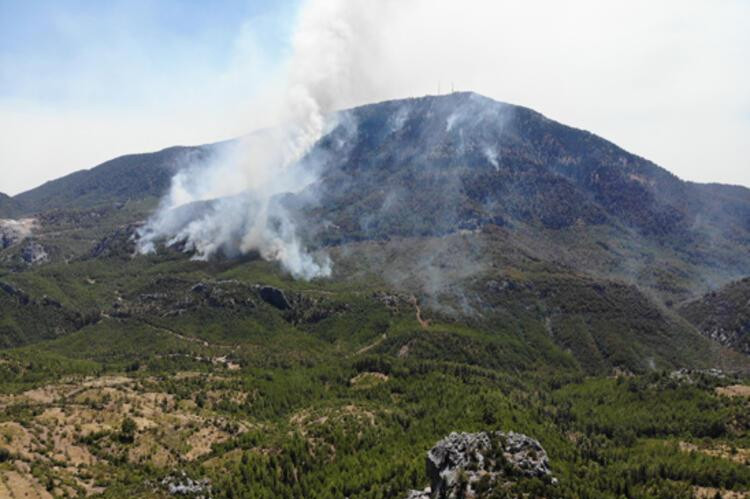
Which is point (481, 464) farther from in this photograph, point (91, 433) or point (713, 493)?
point (91, 433)

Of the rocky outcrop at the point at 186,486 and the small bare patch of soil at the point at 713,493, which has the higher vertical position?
the rocky outcrop at the point at 186,486

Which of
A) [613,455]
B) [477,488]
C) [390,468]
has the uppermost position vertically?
[477,488]

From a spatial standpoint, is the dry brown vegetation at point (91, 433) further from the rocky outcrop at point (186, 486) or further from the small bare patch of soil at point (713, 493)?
the small bare patch of soil at point (713, 493)

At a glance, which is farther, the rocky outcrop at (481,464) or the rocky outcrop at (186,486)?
the rocky outcrop at (186,486)

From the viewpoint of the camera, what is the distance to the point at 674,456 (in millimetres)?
171125

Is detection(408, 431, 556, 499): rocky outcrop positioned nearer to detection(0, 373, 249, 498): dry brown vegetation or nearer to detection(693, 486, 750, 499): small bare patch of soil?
detection(693, 486, 750, 499): small bare patch of soil

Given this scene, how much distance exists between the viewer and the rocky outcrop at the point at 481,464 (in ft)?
350

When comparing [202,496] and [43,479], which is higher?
[43,479]

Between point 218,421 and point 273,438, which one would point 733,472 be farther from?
point 218,421

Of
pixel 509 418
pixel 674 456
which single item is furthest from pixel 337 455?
pixel 674 456

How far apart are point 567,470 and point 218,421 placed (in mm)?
98431

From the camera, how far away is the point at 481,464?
111 metres

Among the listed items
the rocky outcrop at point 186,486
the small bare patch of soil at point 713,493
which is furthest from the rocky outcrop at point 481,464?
the small bare patch of soil at point 713,493

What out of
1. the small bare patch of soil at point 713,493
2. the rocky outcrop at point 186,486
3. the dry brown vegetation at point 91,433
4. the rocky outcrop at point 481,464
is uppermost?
the rocky outcrop at point 481,464
